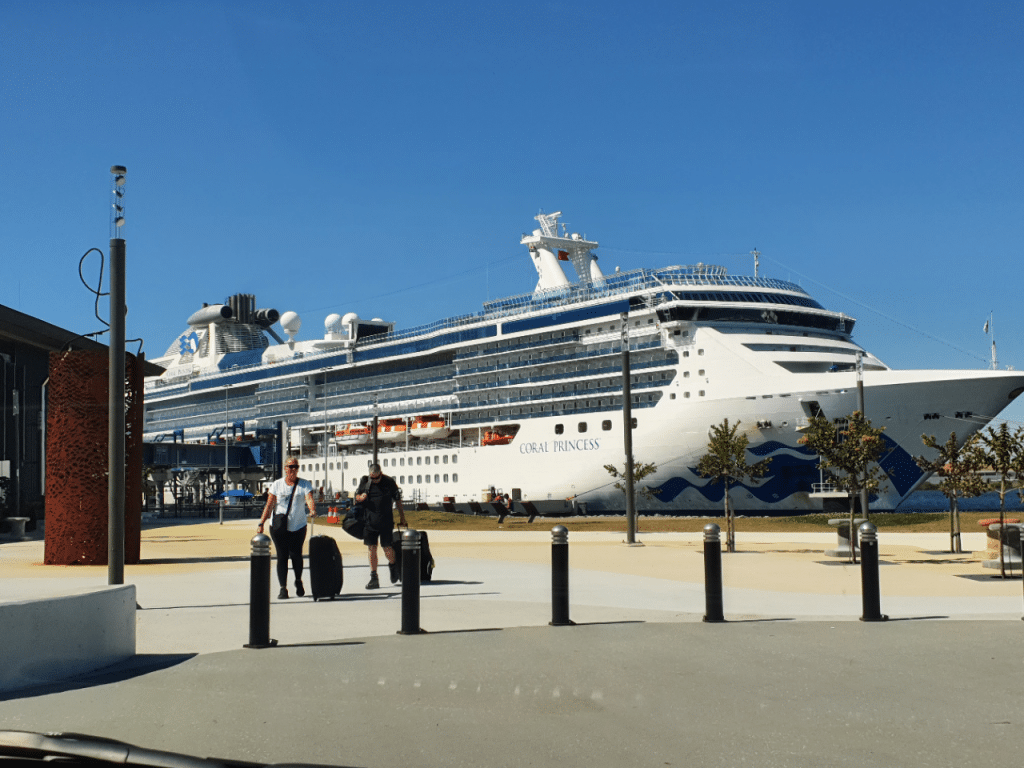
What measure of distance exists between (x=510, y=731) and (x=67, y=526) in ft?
41.3

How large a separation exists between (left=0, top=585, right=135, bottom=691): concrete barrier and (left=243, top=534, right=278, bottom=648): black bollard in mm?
863

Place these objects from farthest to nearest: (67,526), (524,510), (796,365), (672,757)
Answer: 1. (524,510)
2. (796,365)
3. (67,526)
4. (672,757)

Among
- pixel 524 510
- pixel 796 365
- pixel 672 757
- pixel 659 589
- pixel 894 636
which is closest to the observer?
pixel 672 757

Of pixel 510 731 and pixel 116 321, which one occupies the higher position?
pixel 116 321

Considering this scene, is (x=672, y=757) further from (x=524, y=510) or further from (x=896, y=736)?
(x=524, y=510)

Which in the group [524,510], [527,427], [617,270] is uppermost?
[617,270]

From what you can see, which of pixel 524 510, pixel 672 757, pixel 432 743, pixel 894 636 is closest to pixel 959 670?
pixel 894 636

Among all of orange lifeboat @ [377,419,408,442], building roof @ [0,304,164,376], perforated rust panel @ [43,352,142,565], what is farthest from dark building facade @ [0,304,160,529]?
orange lifeboat @ [377,419,408,442]

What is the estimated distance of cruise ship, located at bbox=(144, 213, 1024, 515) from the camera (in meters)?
41.9

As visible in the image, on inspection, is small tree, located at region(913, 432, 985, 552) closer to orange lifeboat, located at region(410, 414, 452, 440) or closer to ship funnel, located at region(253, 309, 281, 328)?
orange lifeboat, located at region(410, 414, 452, 440)

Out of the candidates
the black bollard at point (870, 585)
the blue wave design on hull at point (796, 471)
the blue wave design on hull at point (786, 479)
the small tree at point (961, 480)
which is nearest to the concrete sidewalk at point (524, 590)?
the black bollard at point (870, 585)

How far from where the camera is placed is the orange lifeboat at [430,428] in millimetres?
58244

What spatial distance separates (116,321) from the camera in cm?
1037

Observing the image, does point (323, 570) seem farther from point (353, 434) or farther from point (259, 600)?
point (353, 434)
